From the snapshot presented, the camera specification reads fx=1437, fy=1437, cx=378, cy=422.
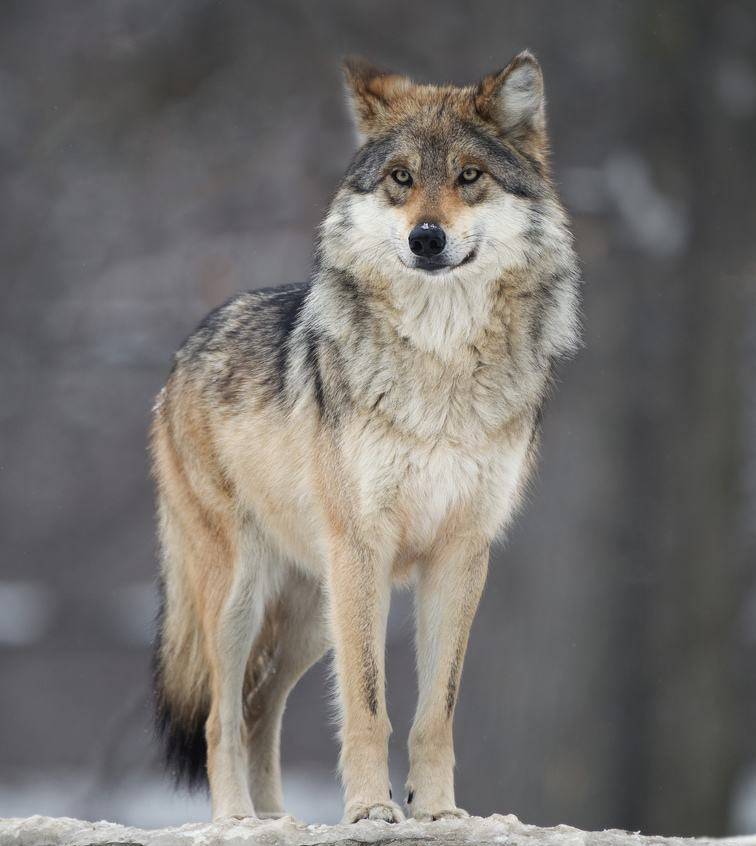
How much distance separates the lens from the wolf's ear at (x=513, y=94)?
4.14 metres

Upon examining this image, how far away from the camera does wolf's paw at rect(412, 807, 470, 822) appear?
3.88 meters

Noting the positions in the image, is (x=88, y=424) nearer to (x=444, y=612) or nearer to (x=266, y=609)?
(x=266, y=609)

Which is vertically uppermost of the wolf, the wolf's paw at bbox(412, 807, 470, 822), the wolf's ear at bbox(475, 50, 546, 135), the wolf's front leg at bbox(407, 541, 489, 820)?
the wolf's ear at bbox(475, 50, 546, 135)

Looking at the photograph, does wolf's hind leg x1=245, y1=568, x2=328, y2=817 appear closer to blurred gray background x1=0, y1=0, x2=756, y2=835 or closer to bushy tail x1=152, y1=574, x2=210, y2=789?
bushy tail x1=152, y1=574, x2=210, y2=789

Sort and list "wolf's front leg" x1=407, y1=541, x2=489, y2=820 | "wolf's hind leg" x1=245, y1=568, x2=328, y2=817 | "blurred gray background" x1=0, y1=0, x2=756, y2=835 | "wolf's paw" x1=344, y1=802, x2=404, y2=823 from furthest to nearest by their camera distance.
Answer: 1. "blurred gray background" x1=0, y1=0, x2=756, y2=835
2. "wolf's hind leg" x1=245, y1=568, x2=328, y2=817
3. "wolf's front leg" x1=407, y1=541, x2=489, y2=820
4. "wolf's paw" x1=344, y1=802, x2=404, y2=823

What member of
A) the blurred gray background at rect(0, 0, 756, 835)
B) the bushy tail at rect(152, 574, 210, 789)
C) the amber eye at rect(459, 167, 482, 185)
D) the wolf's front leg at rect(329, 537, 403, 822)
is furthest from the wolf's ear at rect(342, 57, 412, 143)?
the blurred gray background at rect(0, 0, 756, 835)

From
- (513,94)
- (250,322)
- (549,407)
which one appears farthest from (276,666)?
(549,407)

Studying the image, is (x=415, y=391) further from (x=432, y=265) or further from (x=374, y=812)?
(x=374, y=812)

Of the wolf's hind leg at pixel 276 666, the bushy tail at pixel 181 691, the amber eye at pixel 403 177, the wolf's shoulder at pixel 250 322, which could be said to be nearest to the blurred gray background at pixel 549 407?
the wolf's shoulder at pixel 250 322

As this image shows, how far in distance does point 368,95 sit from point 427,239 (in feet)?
2.16

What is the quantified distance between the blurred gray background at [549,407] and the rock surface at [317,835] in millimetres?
3310

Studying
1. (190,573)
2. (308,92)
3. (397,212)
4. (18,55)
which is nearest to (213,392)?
(190,573)

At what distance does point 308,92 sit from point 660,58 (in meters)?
2.50

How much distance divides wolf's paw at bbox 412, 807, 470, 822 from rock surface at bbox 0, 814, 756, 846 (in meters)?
0.14
